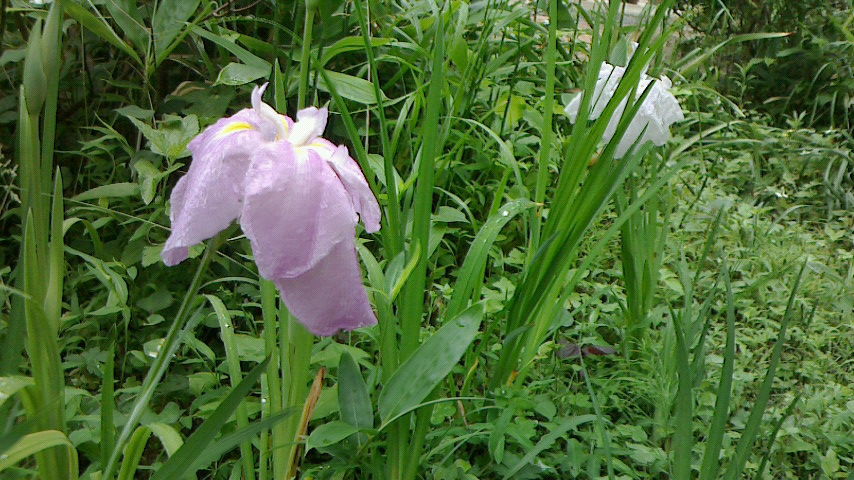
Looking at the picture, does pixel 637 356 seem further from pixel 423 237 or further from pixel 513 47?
pixel 513 47

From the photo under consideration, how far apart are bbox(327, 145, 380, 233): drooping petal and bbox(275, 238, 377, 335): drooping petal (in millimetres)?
73

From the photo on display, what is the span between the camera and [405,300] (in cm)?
127

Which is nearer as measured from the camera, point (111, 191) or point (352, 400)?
point (352, 400)

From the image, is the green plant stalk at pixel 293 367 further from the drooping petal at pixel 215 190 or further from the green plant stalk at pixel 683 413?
the green plant stalk at pixel 683 413

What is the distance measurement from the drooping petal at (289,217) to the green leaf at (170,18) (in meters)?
1.06

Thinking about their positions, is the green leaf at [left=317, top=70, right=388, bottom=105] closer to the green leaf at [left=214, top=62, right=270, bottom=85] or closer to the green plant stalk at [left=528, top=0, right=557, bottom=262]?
the green leaf at [left=214, top=62, right=270, bottom=85]

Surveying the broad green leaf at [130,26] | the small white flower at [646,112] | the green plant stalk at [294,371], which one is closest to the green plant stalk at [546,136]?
the small white flower at [646,112]

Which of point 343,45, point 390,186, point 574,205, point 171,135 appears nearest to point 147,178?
point 171,135

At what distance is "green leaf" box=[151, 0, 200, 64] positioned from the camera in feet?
5.88

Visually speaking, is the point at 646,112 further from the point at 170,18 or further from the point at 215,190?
the point at 215,190

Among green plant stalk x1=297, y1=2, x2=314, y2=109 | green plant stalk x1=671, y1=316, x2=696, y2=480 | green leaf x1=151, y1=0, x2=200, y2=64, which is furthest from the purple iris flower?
green leaf x1=151, y1=0, x2=200, y2=64

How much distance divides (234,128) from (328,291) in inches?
8.2

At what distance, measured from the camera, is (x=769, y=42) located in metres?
3.67

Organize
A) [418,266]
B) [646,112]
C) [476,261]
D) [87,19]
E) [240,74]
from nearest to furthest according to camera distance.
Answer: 1. [418,266]
2. [476,261]
3. [87,19]
4. [240,74]
5. [646,112]
